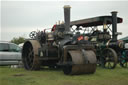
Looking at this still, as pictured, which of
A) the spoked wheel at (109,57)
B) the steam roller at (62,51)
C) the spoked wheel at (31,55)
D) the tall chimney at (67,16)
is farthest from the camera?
the spoked wheel at (109,57)

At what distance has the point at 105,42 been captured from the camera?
453 inches

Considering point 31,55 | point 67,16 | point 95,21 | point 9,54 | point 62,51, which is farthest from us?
point 95,21

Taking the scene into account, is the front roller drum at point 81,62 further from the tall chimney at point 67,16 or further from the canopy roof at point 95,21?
the canopy roof at point 95,21

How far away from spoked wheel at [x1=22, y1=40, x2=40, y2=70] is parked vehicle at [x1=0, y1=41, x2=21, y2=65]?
47.5 inches

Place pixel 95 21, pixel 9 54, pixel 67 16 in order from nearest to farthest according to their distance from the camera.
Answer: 1. pixel 67 16
2. pixel 9 54
3. pixel 95 21

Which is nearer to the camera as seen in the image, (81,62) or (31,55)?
(81,62)

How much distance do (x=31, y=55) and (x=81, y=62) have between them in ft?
9.36

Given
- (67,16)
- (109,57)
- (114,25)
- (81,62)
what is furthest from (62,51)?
(114,25)

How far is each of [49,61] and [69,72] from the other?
1.76 metres

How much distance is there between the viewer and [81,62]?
7.27 m

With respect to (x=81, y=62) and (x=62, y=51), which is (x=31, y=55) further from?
(x=81, y=62)

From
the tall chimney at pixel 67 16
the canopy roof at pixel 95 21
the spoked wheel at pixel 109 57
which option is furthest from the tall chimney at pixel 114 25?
the tall chimney at pixel 67 16

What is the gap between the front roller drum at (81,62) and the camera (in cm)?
721

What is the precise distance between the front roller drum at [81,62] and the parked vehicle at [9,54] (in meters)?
4.18
